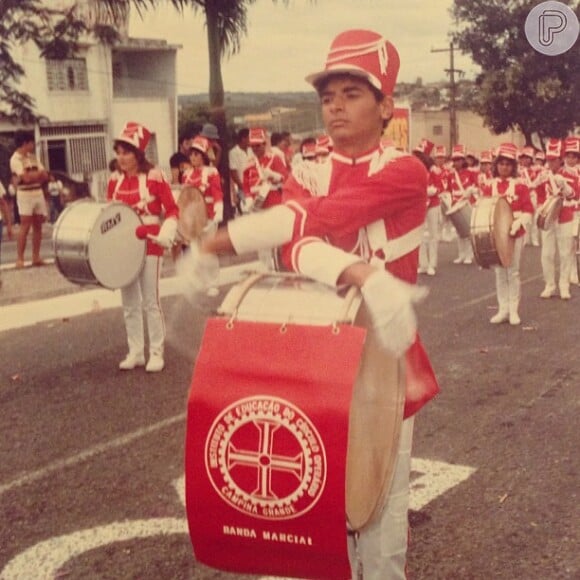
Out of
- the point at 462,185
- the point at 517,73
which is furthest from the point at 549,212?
the point at 517,73

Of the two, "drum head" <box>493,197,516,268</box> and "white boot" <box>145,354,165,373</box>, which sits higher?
"drum head" <box>493,197,516,268</box>

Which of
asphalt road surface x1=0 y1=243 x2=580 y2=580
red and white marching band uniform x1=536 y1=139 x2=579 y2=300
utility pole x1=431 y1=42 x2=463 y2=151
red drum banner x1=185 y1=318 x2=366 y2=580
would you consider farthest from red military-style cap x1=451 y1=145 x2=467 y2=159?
utility pole x1=431 y1=42 x2=463 y2=151

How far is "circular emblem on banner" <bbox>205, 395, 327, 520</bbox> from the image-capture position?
8.16 feet

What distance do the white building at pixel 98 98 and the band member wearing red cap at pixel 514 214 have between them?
21984 millimetres

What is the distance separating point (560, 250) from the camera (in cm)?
1170

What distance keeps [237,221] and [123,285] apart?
4791mm

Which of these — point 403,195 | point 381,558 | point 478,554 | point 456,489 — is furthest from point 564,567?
point 403,195

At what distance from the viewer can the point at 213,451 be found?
2.57 m

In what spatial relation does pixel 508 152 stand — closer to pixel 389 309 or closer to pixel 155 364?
pixel 155 364

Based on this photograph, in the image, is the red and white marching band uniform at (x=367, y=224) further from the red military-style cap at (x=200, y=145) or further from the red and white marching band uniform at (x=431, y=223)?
the red and white marching band uniform at (x=431, y=223)

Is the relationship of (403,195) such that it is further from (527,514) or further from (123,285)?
(123,285)

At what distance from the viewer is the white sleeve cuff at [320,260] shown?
2.67m

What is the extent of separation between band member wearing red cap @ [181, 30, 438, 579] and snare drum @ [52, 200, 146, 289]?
4.27m

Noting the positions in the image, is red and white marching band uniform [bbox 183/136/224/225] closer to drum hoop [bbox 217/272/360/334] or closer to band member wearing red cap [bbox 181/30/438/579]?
band member wearing red cap [bbox 181/30/438/579]
